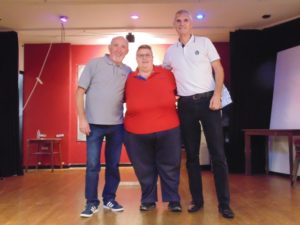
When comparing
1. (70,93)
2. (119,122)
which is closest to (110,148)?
(119,122)

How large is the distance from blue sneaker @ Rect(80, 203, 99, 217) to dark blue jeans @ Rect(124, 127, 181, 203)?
14.3 inches

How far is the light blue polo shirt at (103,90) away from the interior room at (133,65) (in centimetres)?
71

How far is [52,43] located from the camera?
7.09 meters

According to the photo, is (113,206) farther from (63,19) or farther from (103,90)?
(63,19)

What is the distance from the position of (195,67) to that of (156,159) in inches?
28.6

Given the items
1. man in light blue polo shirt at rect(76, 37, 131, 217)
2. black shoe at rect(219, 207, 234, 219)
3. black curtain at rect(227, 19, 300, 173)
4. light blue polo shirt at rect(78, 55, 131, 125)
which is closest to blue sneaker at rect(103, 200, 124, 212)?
man in light blue polo shirt at rect(76, 37, 131, 217)

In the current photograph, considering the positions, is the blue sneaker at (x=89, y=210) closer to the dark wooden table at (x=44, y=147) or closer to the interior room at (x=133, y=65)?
the interior room at (x=133, y=65)

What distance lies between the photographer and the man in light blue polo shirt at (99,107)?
8.59ft

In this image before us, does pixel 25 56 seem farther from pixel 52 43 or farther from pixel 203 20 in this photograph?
pixel 203 20

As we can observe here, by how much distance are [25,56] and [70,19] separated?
210 centimetres

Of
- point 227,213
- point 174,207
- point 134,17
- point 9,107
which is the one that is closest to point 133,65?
point 134,17

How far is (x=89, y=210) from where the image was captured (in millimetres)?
2570

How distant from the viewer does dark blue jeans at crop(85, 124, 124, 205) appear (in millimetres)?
2621

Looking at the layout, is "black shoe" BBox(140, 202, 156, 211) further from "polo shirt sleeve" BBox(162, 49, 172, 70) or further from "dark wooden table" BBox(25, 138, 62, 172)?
"dark wooden table" BBox(25, 138, 62, 172)
